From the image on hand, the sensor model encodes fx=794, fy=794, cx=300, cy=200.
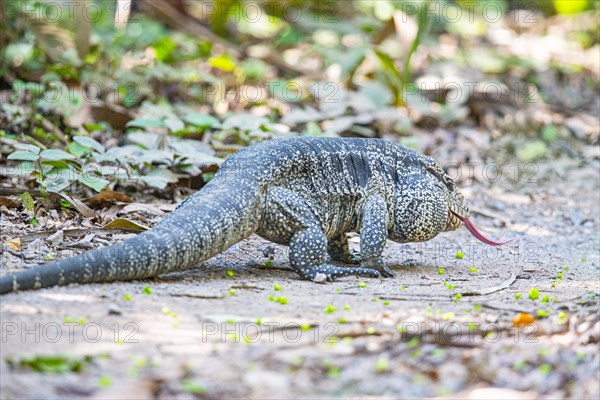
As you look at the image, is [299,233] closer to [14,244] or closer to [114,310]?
[114,310]

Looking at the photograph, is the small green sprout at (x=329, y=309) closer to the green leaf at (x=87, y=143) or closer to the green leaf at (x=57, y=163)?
the green leaf at (x=57, y=163)

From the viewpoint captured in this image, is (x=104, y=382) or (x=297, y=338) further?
(x=297, y=338)

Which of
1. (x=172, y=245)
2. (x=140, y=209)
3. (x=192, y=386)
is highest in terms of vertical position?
(x=140, y=209)

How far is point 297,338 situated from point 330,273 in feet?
6.45

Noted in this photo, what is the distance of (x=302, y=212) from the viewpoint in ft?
22.9

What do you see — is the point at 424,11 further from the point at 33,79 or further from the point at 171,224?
the point at 171,224

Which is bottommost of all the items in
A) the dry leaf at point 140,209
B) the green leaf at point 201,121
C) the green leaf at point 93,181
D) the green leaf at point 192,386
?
the green leaf at point 192,386

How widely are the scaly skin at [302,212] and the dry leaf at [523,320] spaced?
72.7 inches

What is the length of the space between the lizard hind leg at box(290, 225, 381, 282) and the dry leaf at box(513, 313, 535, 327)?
73.0 inches

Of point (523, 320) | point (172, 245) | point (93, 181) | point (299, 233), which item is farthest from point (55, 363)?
point (93, 181)

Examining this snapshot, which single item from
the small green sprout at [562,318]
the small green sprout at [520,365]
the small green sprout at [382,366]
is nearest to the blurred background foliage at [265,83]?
the small green sprout at [382,366]

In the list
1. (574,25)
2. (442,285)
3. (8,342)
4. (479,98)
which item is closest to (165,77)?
(479,98)

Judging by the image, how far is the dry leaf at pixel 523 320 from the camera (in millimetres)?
5422

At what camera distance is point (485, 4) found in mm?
20281
